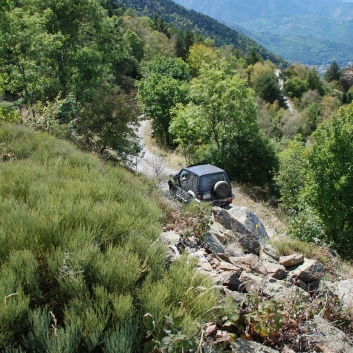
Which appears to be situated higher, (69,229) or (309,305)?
(69,229)

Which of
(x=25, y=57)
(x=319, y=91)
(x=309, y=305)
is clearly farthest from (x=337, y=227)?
(x=319, y=91)

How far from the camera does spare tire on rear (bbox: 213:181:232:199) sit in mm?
11343

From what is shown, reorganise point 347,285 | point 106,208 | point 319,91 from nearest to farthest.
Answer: point 106,208, point 347,285, point 319,91

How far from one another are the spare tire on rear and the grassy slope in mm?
7305

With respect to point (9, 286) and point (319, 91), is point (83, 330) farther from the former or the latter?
point (319, 91)

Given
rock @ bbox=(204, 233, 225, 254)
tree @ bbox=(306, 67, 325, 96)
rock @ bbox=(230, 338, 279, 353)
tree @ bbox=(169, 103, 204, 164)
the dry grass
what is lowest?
the dry grass

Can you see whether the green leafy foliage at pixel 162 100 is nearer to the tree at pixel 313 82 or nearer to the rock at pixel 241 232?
the rock at pixel 241 232

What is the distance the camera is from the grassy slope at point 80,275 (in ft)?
7.43

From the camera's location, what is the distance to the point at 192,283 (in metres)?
3.02

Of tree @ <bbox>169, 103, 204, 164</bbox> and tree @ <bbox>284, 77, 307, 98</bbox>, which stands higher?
tree @ <bbox>284, 77, 307, 98</bbox>

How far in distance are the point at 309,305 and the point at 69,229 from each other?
111 inches

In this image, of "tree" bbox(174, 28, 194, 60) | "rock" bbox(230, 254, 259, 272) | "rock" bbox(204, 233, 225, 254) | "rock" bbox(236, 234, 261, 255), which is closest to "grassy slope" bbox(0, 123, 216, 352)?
"rock" bbox(204, 233, 225, 254)

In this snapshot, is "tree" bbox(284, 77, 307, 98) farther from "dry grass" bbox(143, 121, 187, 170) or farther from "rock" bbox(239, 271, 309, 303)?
"rock" bbox(239, 271, 309, 303)

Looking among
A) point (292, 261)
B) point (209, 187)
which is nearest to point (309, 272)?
point (292, 261)
